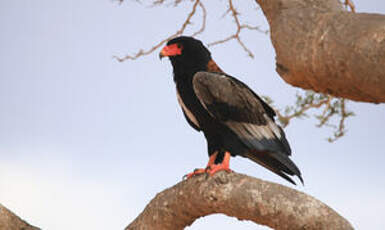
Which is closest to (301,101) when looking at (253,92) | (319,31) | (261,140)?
(253,92)

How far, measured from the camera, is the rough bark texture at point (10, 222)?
372cm

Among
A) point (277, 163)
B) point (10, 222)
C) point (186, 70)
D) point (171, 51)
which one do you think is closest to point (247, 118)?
A: point (277, 163)

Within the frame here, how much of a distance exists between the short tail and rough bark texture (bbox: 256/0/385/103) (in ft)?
1.80

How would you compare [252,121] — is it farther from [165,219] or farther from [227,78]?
[165,219]

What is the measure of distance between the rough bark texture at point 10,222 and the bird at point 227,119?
1.33 metres

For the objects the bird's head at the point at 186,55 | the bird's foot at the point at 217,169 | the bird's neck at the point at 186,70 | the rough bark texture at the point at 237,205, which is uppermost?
the bird's head at the point at 186,55

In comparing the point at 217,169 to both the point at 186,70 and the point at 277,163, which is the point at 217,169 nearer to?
the point at 277,163

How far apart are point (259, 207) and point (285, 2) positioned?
4.95 ft

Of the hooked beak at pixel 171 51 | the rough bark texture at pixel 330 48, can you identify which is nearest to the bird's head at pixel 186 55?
the hooked beak at pixel 171 51

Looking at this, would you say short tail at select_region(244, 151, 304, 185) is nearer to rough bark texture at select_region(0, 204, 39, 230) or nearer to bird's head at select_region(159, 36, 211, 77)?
bird's head at select_region(159, 36, 211, 77)

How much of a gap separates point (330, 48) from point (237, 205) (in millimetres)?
1158

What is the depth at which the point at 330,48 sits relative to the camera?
3078mm

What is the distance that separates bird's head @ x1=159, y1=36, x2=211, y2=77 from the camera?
13.8 ft

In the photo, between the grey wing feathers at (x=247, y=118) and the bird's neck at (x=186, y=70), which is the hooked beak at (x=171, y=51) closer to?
the bird's neck at (x=186, y=70)
